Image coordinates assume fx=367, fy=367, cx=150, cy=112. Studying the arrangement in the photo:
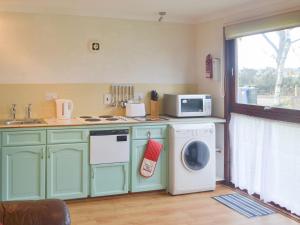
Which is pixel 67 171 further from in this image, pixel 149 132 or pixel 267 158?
pixel 267 158

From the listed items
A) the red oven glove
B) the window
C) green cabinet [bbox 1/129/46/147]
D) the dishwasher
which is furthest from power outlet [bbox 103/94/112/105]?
the window

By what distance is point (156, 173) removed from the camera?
4258 mm

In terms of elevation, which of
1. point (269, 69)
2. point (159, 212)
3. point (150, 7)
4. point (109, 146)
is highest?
point (150, 7)

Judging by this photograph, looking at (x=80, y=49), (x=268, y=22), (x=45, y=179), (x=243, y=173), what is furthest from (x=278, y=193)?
(x=80, y=49)

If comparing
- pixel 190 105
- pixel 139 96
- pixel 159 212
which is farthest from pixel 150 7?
pixel 159 212

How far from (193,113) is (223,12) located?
1.27 meters

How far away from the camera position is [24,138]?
372cm

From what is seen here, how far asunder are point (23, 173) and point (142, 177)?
1296 millimetres

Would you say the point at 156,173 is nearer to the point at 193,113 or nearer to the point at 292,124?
the point at 193,113

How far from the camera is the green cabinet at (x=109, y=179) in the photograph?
4012 millimetres

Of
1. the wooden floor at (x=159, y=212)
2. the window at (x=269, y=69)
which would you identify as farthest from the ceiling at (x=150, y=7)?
the wooden floor at (x=159, y=212)

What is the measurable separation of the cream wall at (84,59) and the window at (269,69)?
38.1 inches

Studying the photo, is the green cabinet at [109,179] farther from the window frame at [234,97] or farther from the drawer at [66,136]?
the window frame at [234,97]

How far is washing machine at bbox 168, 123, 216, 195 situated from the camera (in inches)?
165
